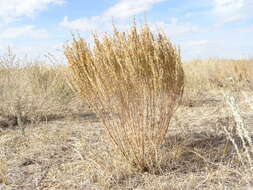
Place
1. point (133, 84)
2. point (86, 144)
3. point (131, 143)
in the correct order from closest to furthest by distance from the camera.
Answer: point (133, 84) → point (131, 143) → point (86, 144)

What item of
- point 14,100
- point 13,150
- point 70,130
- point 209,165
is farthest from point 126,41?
point 14,100

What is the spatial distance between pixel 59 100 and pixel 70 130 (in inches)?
73.0

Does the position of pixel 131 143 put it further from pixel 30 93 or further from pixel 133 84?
pixel 30 93

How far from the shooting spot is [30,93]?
22.0 feet

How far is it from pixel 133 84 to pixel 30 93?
4.39m

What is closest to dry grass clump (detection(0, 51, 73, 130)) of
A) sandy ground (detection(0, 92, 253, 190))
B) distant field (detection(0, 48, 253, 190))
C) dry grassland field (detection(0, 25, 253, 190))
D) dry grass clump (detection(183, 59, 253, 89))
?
distant field (detection(0, 48, 253, 190))

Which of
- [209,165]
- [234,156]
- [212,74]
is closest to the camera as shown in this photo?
[209,165]

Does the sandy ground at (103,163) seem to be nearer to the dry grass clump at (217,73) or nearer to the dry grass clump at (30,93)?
the dry grass clump at (30,93)

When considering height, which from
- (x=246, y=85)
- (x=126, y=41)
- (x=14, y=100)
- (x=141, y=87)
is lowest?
(x=246, y=85)

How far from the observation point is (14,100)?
5.88m

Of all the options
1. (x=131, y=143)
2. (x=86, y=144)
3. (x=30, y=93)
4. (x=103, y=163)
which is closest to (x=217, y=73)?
(x=30, y=93)

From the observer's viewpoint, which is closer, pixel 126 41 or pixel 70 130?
pixel 126 41

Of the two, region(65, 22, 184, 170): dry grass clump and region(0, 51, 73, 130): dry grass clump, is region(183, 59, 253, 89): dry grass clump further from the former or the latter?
region(65, 22, 184, 170): dry grass clump

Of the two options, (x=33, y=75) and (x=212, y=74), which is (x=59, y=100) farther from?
(x=212, y=74)
